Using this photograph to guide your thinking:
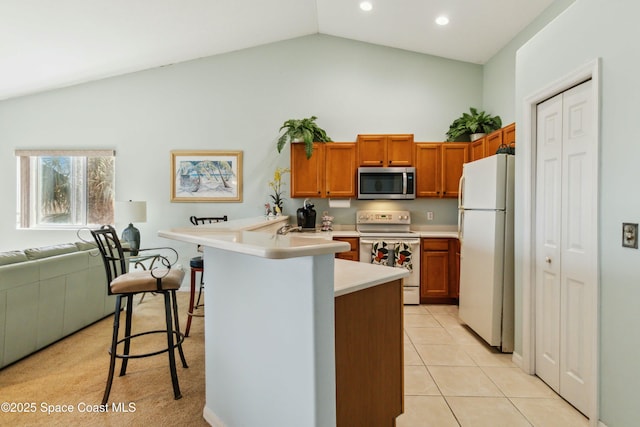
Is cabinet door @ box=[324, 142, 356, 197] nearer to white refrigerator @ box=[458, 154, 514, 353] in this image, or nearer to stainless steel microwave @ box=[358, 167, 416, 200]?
stainless steel microwave @ box=[358, 167, 416, 200]

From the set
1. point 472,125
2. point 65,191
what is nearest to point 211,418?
point 472,125

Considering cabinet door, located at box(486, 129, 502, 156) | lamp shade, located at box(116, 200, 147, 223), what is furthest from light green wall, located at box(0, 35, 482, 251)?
cabinet door, located at box(486, 129, 502, 156)

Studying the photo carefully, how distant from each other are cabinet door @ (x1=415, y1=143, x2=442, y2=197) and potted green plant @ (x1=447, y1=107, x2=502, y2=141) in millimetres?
342

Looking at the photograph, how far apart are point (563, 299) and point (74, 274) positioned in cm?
388

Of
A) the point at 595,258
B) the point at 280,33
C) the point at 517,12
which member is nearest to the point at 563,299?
the point at 595,258

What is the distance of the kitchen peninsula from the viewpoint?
112 centimetres

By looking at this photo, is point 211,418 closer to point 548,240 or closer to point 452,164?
point 548,240

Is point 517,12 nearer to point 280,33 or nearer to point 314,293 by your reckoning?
point 280,33

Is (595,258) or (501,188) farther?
(501,188)

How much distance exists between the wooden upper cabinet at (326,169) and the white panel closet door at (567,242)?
2426 mm

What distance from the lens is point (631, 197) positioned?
154cm

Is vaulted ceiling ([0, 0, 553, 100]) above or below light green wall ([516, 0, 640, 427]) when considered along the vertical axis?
above

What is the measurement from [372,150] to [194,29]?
8.92 ft

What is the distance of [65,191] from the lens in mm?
4855
